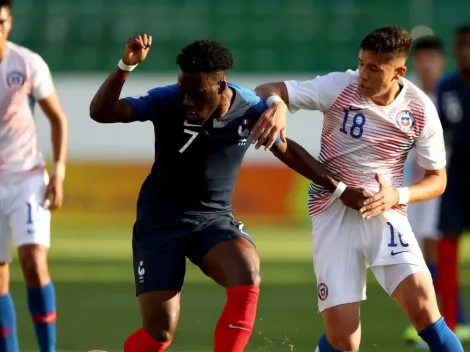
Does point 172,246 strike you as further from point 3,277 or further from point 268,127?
point 3,277

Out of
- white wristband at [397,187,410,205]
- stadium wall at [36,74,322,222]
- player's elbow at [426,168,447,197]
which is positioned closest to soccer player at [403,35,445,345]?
player's elbow at [426,168,447,197]

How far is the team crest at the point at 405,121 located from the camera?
6.35 m

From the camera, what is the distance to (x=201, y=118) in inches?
241

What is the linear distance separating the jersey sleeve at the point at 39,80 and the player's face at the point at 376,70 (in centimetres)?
217

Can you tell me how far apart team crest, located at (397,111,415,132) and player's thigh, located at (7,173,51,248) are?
237cm

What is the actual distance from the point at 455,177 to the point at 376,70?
336 cm

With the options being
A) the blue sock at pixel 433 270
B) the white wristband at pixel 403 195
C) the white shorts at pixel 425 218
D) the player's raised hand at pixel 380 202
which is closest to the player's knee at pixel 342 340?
the player's raised hand at pixel 380 202

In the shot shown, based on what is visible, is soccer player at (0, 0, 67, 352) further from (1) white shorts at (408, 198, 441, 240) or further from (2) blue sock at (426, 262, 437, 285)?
(1) white shorts at (408, 198, 441, 240)

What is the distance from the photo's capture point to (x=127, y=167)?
20188 mm

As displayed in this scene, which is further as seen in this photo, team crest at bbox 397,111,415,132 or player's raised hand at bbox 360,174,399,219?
team crest at bbox 397,111,415,132

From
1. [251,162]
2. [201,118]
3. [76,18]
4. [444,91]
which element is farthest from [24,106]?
[76,18]

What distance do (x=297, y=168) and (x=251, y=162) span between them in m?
13.6

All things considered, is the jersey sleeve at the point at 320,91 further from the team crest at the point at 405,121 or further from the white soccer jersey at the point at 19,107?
the white soccer jersey at the point at 19,107

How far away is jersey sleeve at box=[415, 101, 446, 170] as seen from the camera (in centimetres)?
639
